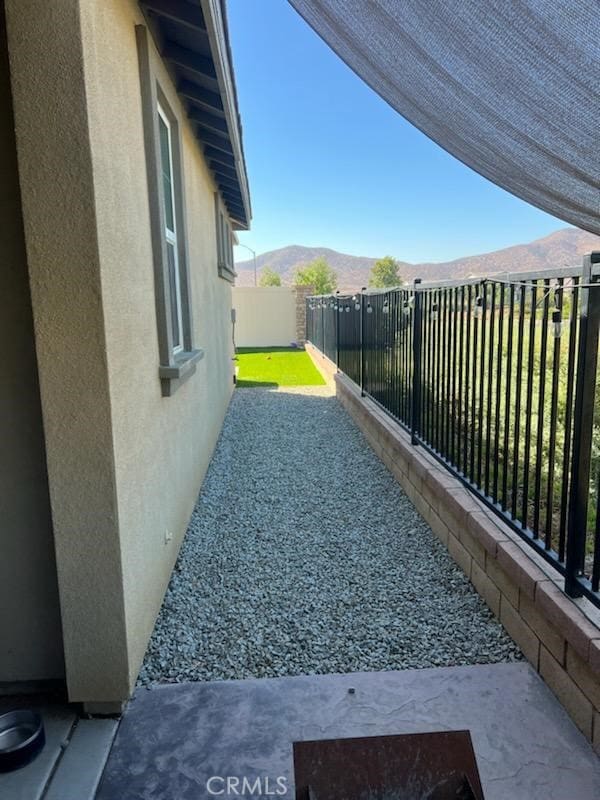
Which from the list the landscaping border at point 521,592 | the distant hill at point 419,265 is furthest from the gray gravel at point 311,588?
the distant hill at point 419,265

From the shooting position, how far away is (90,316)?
2045 millimetres

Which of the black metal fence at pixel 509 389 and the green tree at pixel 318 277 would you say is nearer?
the black metal fence at pixel 509 389

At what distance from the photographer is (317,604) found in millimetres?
3041

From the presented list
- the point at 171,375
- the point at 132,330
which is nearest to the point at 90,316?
the point at 132,330

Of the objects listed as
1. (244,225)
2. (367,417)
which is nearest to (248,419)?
(367,417)

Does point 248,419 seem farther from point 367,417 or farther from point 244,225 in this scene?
point 244,225

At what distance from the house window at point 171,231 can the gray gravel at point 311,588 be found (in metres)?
1.43

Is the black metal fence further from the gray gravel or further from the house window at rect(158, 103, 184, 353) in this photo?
the house window at rect(158, 103, 184, 353)

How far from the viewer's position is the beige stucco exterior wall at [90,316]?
1940 millimetres

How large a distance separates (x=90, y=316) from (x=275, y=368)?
11840mm

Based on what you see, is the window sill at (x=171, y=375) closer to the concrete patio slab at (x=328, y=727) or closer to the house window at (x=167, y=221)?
the house window at (x=167, y=221)

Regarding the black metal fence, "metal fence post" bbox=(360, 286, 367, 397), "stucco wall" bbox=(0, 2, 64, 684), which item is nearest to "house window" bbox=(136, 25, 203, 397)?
"stucco wall" bbox=(0, 2, 64, 684)

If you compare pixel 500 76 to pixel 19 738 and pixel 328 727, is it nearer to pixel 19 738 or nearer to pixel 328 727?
pixel 328 727

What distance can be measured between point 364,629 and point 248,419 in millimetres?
5319
